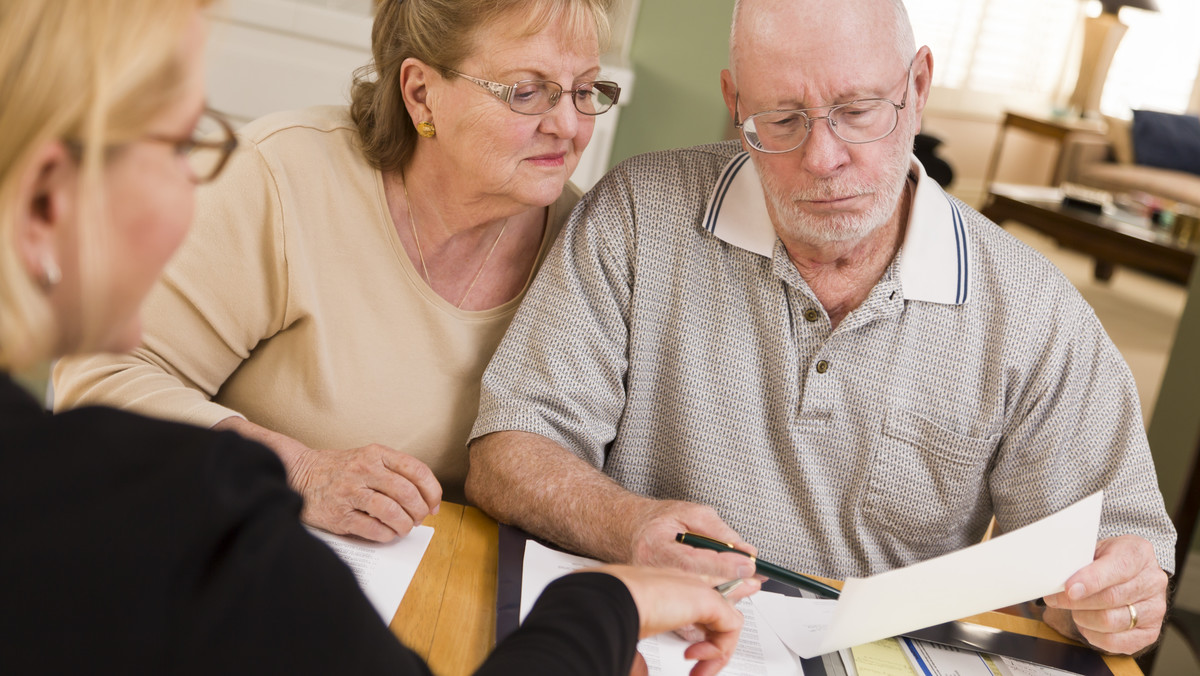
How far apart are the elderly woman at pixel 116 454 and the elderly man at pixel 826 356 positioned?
29.8 inches

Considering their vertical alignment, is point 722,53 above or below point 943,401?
above

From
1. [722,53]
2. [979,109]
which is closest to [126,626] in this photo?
[722,53]

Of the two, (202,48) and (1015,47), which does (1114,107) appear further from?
(202,48)

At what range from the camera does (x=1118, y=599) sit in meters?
1.22

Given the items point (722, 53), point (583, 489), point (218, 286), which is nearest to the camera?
point (583, 489)

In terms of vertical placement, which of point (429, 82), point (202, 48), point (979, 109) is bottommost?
point (979, 109)

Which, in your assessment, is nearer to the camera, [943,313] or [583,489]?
[583,489]

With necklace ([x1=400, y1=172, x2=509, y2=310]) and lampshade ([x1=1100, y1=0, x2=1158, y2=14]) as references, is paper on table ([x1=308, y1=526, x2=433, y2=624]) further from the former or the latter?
lampshade ([x1=1100, y1=0, x2=1158, y2=14])

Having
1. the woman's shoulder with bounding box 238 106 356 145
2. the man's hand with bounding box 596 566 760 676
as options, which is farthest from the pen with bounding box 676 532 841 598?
the woman's shoulder with bounding box 238 106 356 145

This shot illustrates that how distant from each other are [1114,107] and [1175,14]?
87 centimetres

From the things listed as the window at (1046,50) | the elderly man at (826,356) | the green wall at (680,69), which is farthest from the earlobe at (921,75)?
the window at (1046,50)

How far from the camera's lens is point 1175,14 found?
28.7ft

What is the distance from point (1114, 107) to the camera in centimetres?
919

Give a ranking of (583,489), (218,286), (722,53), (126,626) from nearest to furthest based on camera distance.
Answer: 1. (126,626)
2. (583,489)
3. (218,286)
4. (722,53)
